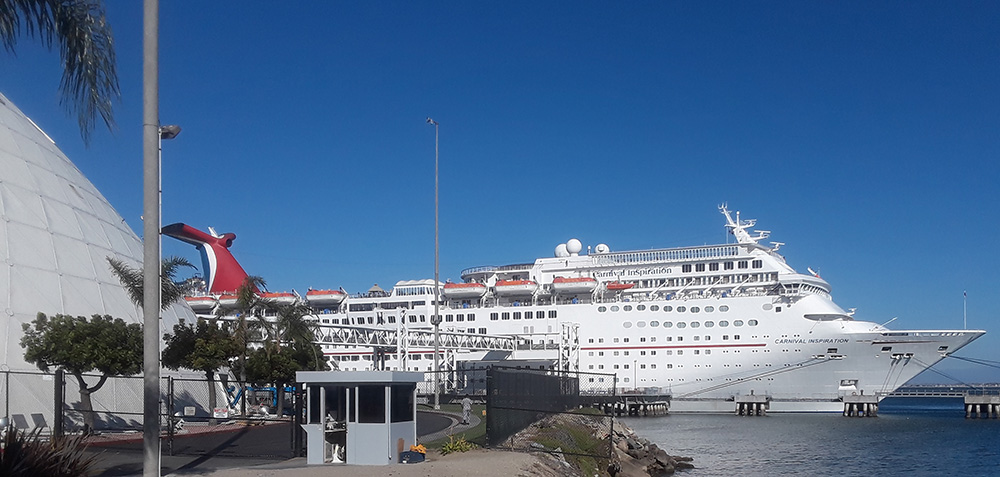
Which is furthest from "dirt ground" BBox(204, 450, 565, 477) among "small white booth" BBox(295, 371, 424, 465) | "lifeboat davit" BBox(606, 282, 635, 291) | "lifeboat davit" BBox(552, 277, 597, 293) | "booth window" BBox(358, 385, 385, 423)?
"lifeboat davit" BBox(606, 282, 635, 291)

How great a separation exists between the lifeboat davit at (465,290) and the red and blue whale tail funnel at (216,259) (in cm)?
1587

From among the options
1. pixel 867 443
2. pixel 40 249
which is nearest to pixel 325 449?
pixel 40 249

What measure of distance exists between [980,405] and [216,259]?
57113 mm

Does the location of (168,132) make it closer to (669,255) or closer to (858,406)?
(858,406)

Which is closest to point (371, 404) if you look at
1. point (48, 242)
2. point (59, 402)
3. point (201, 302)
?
point (59, 402)

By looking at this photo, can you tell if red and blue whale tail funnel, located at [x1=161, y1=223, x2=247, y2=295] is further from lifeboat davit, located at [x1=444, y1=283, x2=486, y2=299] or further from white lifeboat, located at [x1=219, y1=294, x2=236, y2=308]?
lifeboat davit, located at [x1=444, y1=283, x2=486, y2=299]

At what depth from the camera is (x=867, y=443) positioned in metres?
37.4

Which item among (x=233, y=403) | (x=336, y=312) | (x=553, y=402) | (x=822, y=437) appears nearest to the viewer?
(x=553, y=402)

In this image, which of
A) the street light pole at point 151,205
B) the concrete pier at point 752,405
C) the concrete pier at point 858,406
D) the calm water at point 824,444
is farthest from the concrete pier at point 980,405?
the street light pole at point 151,205

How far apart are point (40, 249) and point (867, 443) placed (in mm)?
32825

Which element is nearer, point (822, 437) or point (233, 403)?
point (233, 403)

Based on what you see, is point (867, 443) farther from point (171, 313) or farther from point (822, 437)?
point (171, 313)

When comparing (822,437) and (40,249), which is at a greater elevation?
(40,249)

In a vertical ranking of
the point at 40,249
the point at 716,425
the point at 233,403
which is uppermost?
the point at 40,249
